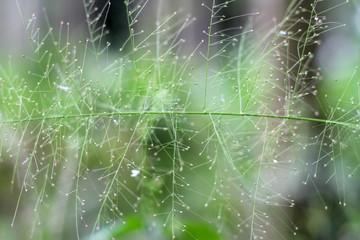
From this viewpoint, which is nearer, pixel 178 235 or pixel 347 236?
pixel 178 235

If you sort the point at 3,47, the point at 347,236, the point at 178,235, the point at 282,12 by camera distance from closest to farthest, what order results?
the point at 178,235 → the point at 282,12 → the point at 347,236 → the point at 3,47

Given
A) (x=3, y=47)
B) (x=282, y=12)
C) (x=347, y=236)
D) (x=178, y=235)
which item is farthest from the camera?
(x=3, y=47)

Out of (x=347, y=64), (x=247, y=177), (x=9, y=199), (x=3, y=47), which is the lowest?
(x=9, y=199)

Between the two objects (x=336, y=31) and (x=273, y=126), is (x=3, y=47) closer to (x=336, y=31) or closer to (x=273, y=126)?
(x=273, y=126)

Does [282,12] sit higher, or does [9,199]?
[282,12]

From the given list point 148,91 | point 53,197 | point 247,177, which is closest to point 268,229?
point 247,177

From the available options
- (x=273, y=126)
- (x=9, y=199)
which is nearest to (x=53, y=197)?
(x=9, y=199)
